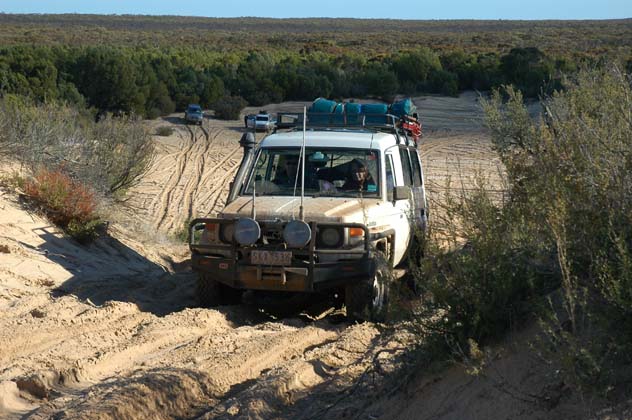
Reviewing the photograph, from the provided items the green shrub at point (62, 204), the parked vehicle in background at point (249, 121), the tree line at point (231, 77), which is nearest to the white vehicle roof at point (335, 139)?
the green shrub at point (62, 204)

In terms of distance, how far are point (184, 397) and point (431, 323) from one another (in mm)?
1866

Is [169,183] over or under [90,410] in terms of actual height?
under

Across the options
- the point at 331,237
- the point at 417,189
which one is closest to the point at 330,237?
the point at 331,237

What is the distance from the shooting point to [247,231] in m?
9.30

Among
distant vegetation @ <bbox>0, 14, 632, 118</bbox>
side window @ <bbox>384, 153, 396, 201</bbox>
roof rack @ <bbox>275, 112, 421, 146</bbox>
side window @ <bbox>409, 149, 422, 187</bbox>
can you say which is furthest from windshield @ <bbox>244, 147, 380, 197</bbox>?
distant vegetation @ <bbox>0, 14, 632, 118</bbox>

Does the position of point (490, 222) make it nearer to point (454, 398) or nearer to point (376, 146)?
point (454, 398)

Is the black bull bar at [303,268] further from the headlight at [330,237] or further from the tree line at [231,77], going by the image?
the tree line at [231,77]

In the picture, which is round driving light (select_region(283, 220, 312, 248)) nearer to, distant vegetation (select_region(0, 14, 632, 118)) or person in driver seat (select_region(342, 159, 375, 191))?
person in driver seat (select_region(342, 159, 375, 191))

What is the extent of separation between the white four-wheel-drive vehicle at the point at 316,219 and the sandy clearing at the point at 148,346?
41 centimetres

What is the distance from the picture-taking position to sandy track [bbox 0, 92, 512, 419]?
21.6 feet

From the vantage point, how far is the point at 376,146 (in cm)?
1067

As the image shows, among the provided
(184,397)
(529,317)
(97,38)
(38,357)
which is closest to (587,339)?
(529,317)

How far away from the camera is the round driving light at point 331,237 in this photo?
31.2ft

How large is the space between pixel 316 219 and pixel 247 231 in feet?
2.27
